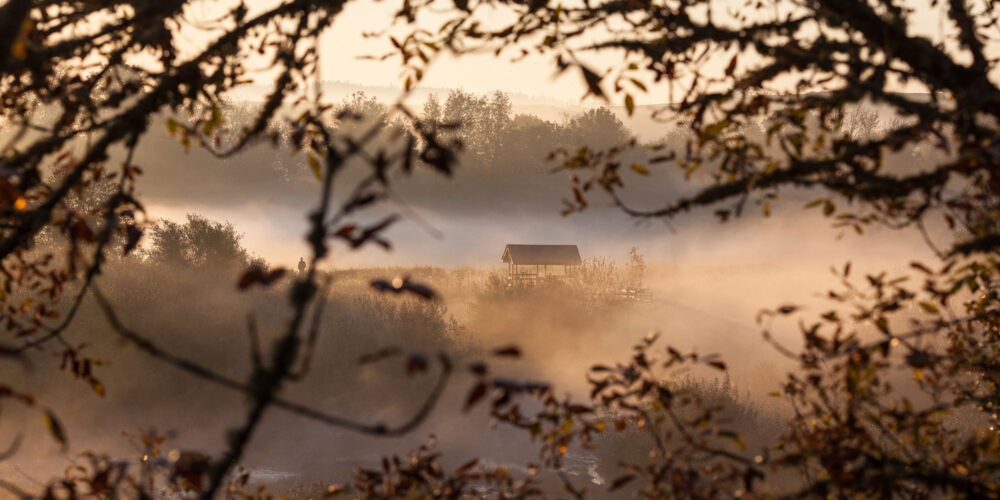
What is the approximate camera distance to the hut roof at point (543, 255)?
40031mm

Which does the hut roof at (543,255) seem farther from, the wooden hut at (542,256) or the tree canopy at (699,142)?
the tree canopy at (699,142)

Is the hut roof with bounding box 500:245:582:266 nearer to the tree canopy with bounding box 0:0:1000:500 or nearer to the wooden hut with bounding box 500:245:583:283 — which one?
the wooden hut with bounding box 500:245:583:283

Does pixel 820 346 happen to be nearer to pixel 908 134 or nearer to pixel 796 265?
pixel 908 134

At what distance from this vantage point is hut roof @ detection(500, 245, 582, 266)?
1576 inches

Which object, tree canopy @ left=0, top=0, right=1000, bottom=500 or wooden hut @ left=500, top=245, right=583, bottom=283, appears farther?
wooden hut @ left=500, top=245, right=583, bottom=283

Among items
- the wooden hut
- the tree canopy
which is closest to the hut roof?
the wooden hut

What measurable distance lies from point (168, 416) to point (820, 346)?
22541mm

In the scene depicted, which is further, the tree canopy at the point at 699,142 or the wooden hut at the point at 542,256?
the wooden hut at the point at 542,256

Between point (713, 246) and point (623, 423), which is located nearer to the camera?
point (623, 423)

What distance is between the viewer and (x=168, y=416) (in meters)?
22.6

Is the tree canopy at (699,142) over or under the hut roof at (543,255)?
under

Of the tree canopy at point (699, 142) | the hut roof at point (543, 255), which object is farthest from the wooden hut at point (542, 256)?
the tree canopy at point (699, 142)

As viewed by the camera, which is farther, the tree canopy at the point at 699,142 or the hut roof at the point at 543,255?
the hut roof at the point at 543,255

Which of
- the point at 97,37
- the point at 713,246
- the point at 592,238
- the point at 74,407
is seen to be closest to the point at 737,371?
the point at 74,407
